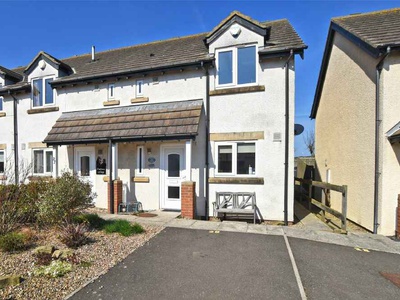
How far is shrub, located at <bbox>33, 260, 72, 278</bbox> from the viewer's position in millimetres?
3744

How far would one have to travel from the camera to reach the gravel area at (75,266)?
3.32 m

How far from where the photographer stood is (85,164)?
992cm

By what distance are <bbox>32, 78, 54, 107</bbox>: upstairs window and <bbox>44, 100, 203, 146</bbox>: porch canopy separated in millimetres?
1783

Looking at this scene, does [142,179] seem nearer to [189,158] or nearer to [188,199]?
[188,199]

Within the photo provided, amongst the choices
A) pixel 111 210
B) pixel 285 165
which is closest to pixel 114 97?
pixel 111 210

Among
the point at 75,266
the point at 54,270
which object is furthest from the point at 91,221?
the point at 54,270

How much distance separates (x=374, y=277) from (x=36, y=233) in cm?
780

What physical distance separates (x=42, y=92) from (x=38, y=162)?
350cm

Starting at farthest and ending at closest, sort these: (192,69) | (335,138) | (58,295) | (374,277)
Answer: (335,138), (192,69), (374,277), (58,295)

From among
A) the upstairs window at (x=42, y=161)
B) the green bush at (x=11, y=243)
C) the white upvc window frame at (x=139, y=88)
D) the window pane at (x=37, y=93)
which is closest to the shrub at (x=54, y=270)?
the green bush at (x=11, y=243)

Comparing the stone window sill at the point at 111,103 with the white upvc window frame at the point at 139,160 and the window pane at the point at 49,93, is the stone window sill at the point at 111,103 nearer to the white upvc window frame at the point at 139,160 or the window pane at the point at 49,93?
the white upvc window frame at the point at 139,160

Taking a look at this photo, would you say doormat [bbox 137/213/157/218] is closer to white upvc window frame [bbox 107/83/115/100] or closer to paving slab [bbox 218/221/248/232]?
paving slab [bbox 218/221/248/232]

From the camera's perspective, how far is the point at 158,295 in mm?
3346

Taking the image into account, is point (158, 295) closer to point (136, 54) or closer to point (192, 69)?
point (192, 69)
